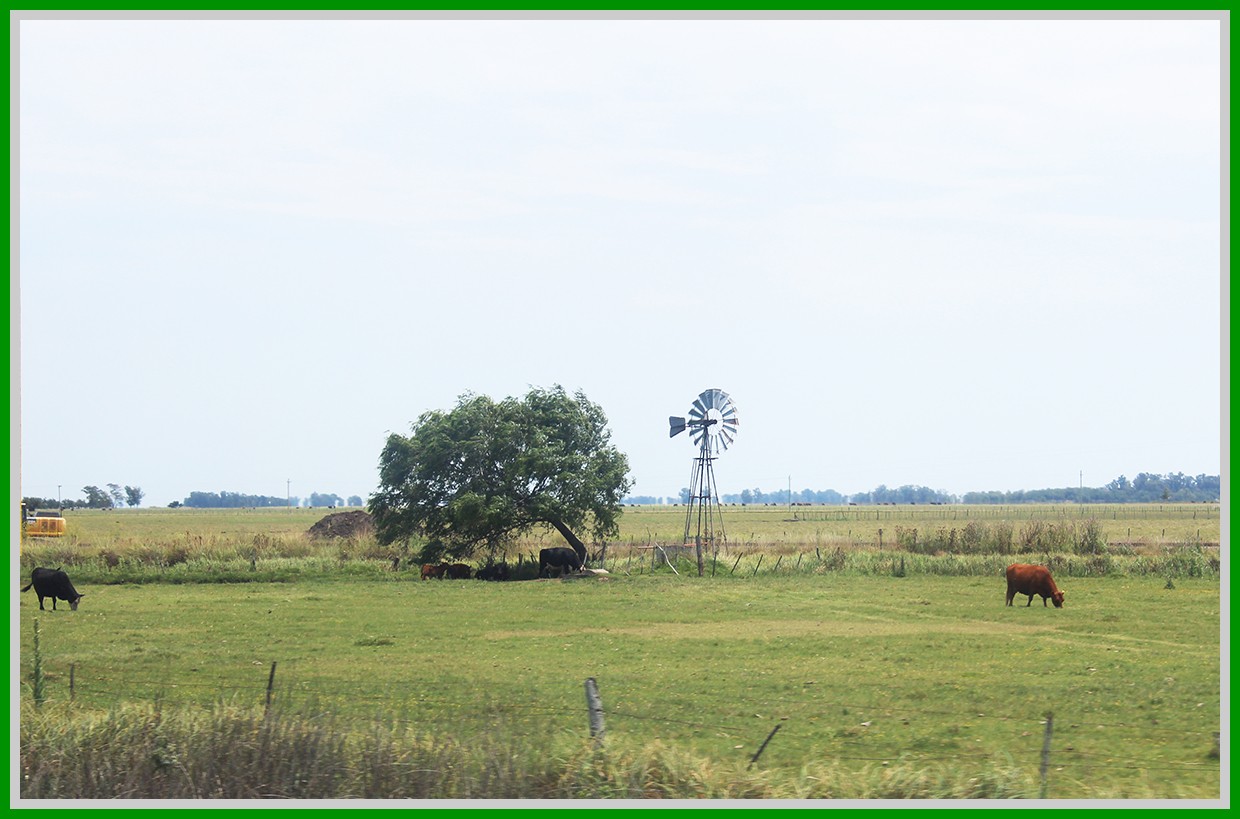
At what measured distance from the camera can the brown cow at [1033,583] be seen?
30.0m

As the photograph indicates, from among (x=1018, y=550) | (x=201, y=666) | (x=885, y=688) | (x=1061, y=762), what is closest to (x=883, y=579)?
(x=1018, y=550)

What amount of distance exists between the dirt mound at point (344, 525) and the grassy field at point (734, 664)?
1055 inches

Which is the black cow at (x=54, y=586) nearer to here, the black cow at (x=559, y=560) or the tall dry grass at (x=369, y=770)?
the black cow at (x=559, y=560)

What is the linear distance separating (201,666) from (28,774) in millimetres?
10545

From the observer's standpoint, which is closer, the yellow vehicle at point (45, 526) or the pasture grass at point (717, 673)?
the pasture grass at point (717, 673)

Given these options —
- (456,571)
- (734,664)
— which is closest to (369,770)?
(734,664)

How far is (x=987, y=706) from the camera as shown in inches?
640

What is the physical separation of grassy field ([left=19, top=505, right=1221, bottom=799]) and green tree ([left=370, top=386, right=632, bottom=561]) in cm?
470

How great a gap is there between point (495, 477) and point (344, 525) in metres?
27.0

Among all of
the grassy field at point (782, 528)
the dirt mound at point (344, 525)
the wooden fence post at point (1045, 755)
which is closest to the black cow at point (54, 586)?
the grassy field at point (782, 528)

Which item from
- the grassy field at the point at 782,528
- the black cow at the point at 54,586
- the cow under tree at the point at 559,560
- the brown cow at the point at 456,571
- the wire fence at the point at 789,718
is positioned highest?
the wire fence at the point at 789,718

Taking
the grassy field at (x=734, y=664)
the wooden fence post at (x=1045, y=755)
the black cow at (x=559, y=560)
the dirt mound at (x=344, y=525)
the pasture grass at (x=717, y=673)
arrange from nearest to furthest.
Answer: the wooden fence post at (x=1045, y=755)
the pasture grass at (x=717, y=673)
the grassy field at (x=734, y=664)
the black cow at (x=559, y=560)
the dirt mound at (x=344, y=525)

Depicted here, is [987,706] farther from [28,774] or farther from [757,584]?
[757,584]

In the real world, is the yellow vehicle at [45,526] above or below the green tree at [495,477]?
below
